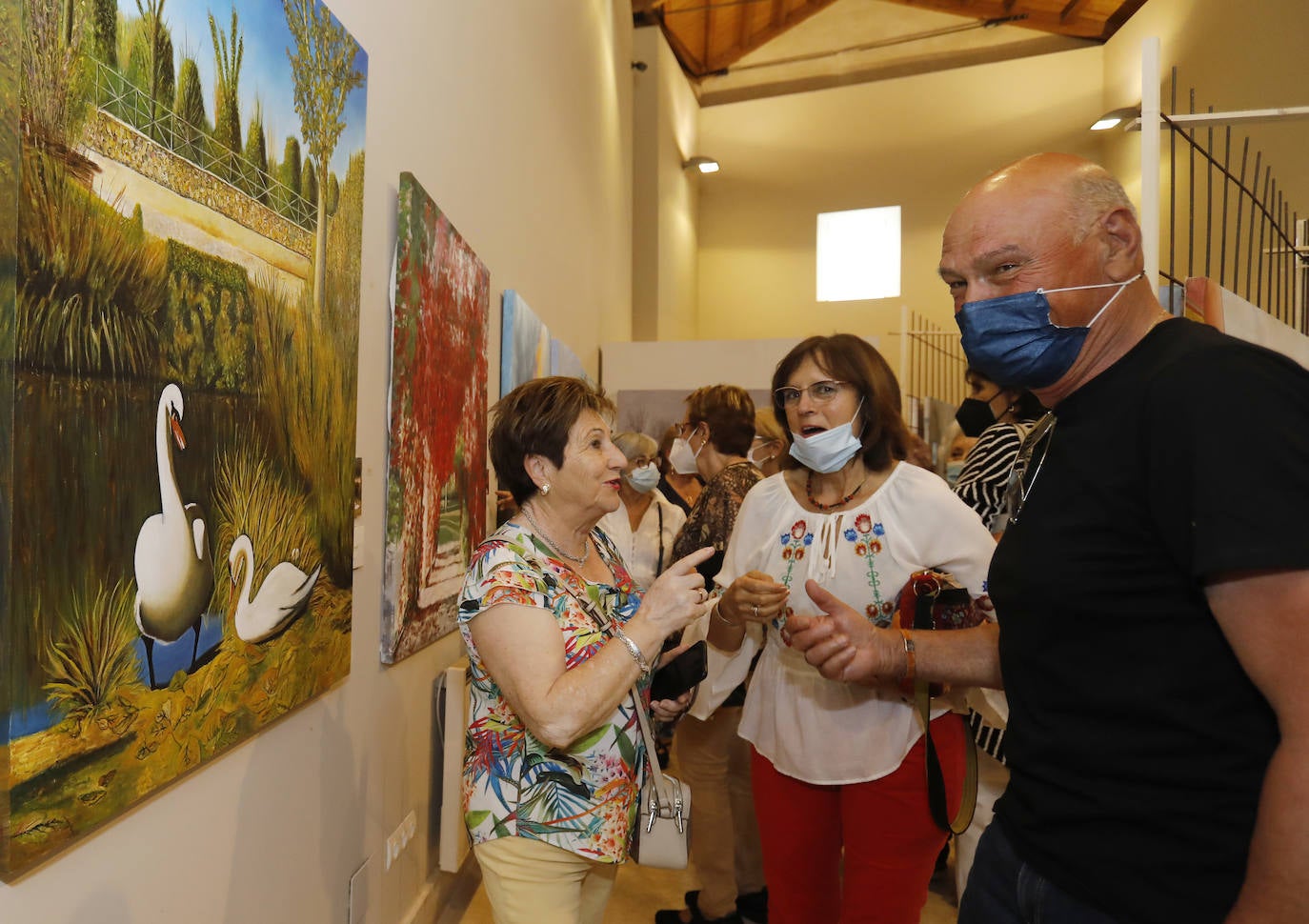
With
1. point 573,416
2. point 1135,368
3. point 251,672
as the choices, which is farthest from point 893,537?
point 251,672

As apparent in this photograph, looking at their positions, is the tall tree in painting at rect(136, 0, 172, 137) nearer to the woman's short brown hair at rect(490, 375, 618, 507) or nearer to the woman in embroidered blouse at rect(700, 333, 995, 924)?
the woman's short brown hair at rect(490, 375, 618, 507)

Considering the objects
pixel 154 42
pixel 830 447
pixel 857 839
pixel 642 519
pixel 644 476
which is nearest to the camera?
pixel 154 42

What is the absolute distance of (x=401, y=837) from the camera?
247 cm

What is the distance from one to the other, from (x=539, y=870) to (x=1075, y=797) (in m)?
1.07

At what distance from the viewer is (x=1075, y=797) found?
3.28ft

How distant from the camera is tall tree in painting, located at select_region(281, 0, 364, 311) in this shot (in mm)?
1622

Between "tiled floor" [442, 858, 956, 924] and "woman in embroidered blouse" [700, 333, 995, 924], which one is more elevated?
"woman in embroidered blouse" [700, 333, 995, 924]

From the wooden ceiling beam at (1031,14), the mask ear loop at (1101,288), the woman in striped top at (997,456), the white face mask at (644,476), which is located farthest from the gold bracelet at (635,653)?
the wooden ceiling beam at (1031,14)

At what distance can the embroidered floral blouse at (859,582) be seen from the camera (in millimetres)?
1840

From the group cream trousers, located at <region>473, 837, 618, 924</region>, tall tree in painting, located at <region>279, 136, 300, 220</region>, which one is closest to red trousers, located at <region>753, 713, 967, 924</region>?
cream trousers, located at <region>473, 837, 618, 924</region>

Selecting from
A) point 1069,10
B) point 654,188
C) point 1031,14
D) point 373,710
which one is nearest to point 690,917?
point 373,710

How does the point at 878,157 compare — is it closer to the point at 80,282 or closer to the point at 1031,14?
the point at 1031,14

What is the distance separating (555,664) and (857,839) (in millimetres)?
951

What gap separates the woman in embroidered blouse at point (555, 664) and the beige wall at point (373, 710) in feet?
1.47
